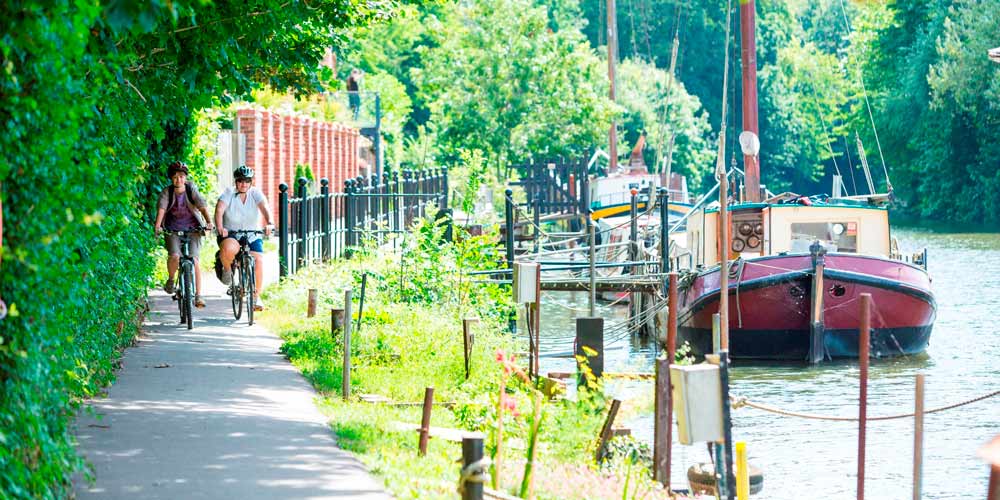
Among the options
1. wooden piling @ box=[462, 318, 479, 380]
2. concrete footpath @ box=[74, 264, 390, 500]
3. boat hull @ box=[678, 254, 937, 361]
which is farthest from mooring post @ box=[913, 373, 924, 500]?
boat hull @ box=[678, 254, 937, 361]

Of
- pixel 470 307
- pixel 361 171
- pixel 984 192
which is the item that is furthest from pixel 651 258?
pixel 984 192

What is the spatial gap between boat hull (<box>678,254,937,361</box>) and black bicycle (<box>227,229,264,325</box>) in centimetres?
931

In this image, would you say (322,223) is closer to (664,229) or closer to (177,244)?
(664,229)

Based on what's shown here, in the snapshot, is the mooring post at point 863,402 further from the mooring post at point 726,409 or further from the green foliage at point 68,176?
the green foliage at point 68,176

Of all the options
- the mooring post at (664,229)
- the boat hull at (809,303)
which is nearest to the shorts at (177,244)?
the mooring post at (664,229)

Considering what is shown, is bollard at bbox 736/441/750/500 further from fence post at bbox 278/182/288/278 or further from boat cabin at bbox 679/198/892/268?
boat cabin at bbox 679/198/892/268

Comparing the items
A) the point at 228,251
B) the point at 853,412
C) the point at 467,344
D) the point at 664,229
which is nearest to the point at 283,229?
the point at 228,251

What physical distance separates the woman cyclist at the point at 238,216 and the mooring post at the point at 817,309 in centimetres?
969

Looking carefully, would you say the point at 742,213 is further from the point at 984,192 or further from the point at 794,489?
the point at 984,192

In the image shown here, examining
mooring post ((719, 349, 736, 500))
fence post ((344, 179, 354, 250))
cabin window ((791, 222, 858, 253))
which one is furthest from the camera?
cabin window ((791, 222, 858, 253))

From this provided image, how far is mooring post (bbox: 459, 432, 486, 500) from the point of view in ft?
20.7

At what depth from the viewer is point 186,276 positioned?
14.7 metres

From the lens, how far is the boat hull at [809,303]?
22.3m

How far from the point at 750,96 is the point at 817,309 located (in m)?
5.85
